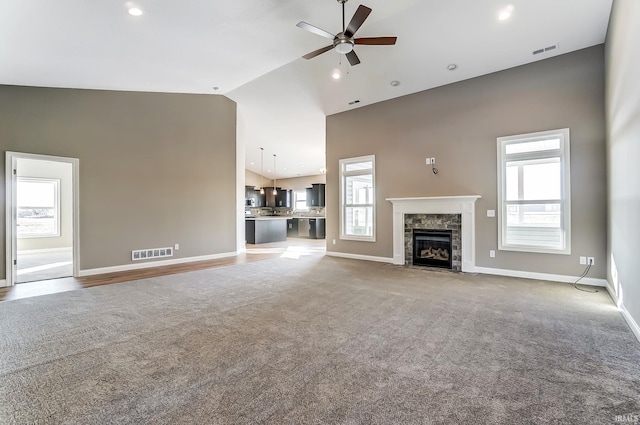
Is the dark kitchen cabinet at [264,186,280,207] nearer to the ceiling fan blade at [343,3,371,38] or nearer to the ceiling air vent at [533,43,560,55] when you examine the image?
the ceiling fan blade at [343,3,371,38]

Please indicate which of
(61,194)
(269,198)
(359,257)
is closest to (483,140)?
(359,257)

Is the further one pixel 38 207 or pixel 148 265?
pixel 38 207

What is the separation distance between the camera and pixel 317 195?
12.8m

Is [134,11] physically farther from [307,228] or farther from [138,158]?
[307,228]

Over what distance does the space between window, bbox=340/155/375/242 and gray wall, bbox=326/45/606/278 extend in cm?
17

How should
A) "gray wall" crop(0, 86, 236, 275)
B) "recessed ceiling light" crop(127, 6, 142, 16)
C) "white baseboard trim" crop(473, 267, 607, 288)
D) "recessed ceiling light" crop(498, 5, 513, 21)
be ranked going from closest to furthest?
"recessed ceiling light" crop(127, 6, 142, 16)
"recessed ceiling light" crop(498, 5, 513, 21)
"white baseboard trim" crop(473, 267, 607, 288)
"gray wall" crop(0, 86, 236, 275)

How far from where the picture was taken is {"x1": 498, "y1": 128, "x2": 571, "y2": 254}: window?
4539 mm

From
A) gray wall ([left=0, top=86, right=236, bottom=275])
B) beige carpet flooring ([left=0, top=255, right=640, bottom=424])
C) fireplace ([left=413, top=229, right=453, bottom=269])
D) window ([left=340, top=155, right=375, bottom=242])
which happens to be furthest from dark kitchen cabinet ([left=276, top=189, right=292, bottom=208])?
beige carpet flooring ([left=0, top=255, right=640, bottom=424])

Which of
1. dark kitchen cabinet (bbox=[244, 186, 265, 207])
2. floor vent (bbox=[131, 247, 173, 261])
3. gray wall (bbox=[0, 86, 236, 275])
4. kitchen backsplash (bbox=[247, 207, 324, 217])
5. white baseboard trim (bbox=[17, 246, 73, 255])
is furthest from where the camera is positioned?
dark kitchen cabinet (bbox=[244, 186, 265, 207])

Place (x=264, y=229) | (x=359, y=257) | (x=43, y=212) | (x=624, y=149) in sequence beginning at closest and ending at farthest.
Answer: (x=624, y=149) → (x=359, y=257) → (x=43, y=212) → (x=264, y=229)

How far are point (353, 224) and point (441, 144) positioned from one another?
8.70 feet

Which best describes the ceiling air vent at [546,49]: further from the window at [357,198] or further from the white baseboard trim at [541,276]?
the white baseboard trim at [541,276]

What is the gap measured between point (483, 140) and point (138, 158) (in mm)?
6581

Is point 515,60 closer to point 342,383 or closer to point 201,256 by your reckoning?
point 342,383
